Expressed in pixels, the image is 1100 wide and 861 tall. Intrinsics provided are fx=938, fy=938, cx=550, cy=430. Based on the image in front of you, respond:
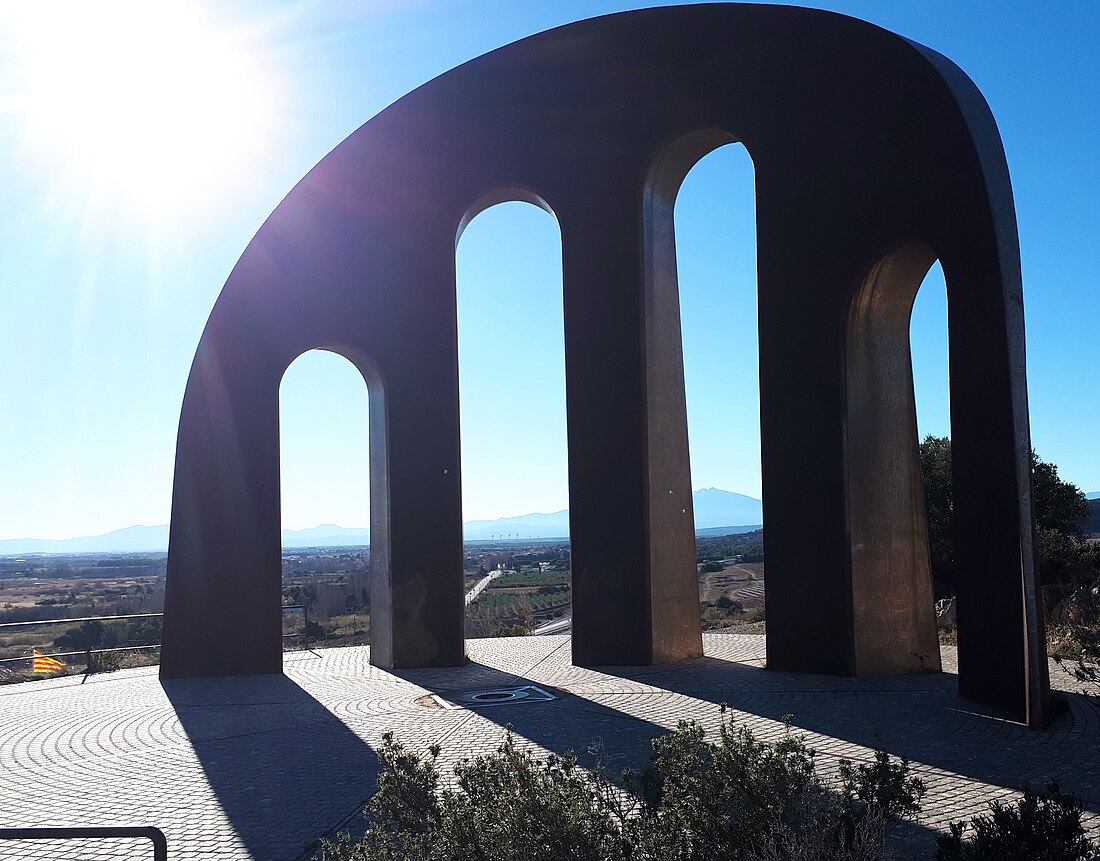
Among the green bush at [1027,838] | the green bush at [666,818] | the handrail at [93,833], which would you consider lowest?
the green bush at [1027,838]

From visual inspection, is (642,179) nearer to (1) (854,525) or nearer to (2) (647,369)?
(2) (647,369)

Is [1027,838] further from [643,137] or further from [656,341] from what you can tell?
[643,137]

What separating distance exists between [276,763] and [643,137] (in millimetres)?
8238

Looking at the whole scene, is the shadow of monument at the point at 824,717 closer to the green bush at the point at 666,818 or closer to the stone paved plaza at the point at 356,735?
the stone paved plaza at the point at 356,735

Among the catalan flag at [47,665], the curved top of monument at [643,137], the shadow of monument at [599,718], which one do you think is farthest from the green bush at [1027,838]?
the catalan flag at [47,665]

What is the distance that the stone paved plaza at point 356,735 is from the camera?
5.72 meters

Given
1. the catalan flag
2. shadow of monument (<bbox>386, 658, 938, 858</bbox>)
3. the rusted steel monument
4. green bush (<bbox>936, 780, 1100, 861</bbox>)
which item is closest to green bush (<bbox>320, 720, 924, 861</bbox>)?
green bush (<bbox>936, 780, 1100, 861</bbox>)

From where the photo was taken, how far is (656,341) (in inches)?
459

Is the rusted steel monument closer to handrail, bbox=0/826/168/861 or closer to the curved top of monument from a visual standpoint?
the curved top of monument

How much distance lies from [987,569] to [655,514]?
4017 millimetres

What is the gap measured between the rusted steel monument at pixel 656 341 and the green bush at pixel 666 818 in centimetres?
469

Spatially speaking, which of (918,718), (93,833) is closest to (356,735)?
(918,718)

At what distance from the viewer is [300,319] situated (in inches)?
499

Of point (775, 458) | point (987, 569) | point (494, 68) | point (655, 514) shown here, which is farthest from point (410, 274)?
point (987, 569)
